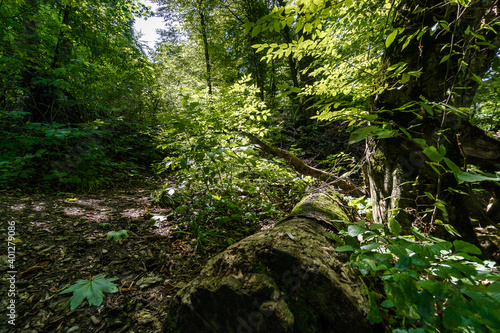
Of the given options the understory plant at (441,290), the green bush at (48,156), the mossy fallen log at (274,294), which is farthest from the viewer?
the green bush at (48,156)

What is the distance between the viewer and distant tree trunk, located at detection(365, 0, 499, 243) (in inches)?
60.9

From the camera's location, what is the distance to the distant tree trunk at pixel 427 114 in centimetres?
155

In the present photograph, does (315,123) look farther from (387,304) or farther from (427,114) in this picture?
(387,304)

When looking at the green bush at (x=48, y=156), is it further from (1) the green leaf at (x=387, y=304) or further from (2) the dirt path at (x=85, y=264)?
(1) the green leaf at (x=387, y=304)

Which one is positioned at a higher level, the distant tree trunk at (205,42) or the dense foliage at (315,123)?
the distant tree trunk at (205,42)

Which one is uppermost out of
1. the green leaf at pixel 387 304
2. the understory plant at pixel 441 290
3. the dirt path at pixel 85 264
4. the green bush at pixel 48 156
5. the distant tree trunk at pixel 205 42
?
the distant tree trunk at pixel 205 42

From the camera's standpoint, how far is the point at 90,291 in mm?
1479

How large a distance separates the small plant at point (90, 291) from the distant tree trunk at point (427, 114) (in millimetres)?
2522

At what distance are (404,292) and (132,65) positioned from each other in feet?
28.2

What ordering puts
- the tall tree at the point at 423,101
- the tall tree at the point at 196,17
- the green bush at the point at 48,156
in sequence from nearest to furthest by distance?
1. the tall tree at the point at 423,101
2. the green bush at the point at 48,156
3. the tall tree at the point at 196,17

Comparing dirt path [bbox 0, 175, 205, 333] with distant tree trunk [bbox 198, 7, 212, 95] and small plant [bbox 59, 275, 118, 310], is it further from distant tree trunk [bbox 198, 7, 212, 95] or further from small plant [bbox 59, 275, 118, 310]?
distant tree trunk [bbox 198, 7, 212, 95]

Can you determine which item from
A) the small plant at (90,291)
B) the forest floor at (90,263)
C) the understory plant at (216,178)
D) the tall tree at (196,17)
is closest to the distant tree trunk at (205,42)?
the tall tree at (196,17)

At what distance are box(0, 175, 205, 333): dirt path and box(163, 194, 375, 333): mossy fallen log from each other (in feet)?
2.21

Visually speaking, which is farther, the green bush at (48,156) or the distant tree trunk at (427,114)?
the green bush at (48,156)
